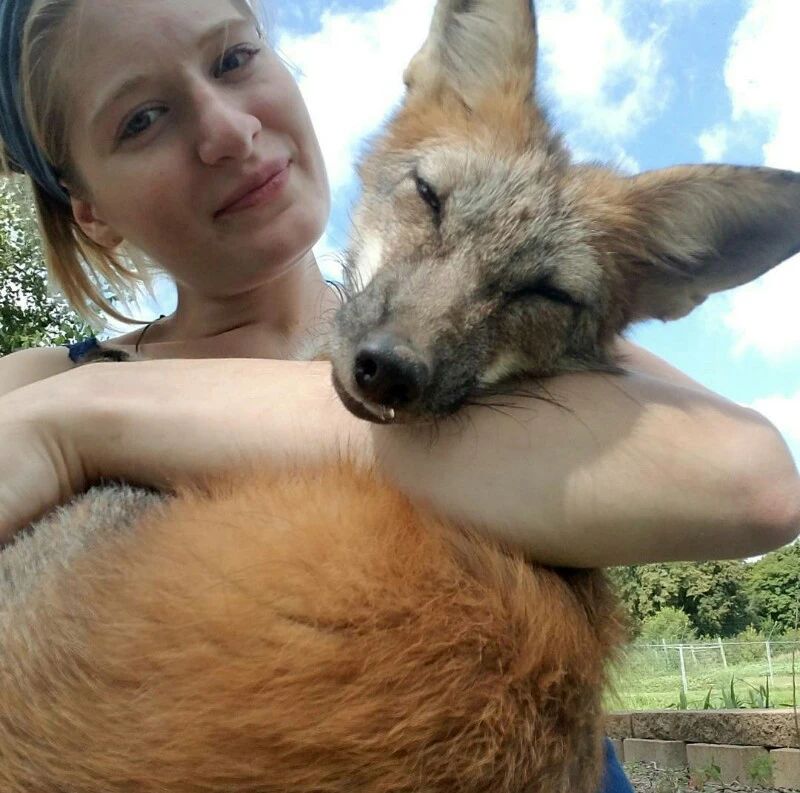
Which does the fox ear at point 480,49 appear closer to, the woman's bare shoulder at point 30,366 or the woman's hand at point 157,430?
the woman's hand at point 157,430

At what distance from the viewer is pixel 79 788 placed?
112cm

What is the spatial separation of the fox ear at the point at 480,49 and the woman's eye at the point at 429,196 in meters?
0.36

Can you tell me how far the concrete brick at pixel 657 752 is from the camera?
611cm

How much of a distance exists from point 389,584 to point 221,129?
150 cm

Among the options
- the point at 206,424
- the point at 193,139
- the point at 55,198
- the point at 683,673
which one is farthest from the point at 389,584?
the point at 683,673

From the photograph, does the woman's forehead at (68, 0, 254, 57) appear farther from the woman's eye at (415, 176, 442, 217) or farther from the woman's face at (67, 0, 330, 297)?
the woman's eye at (415, 176, 442, 217)

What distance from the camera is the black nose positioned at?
1.59 meters

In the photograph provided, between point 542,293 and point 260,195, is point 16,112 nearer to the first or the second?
point 260,195

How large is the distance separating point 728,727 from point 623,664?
4.95 metres

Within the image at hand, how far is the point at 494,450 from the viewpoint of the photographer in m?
1.54

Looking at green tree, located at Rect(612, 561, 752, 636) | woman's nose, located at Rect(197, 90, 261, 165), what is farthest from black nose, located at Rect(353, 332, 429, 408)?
green tree, located at Rect(612, 561, 752, 636)

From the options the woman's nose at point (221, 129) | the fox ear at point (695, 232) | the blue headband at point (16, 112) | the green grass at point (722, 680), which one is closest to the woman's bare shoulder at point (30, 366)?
the blue headband at point (16, 112)

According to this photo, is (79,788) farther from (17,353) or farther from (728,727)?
(728,727)

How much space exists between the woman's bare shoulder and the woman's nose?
0.89 m
